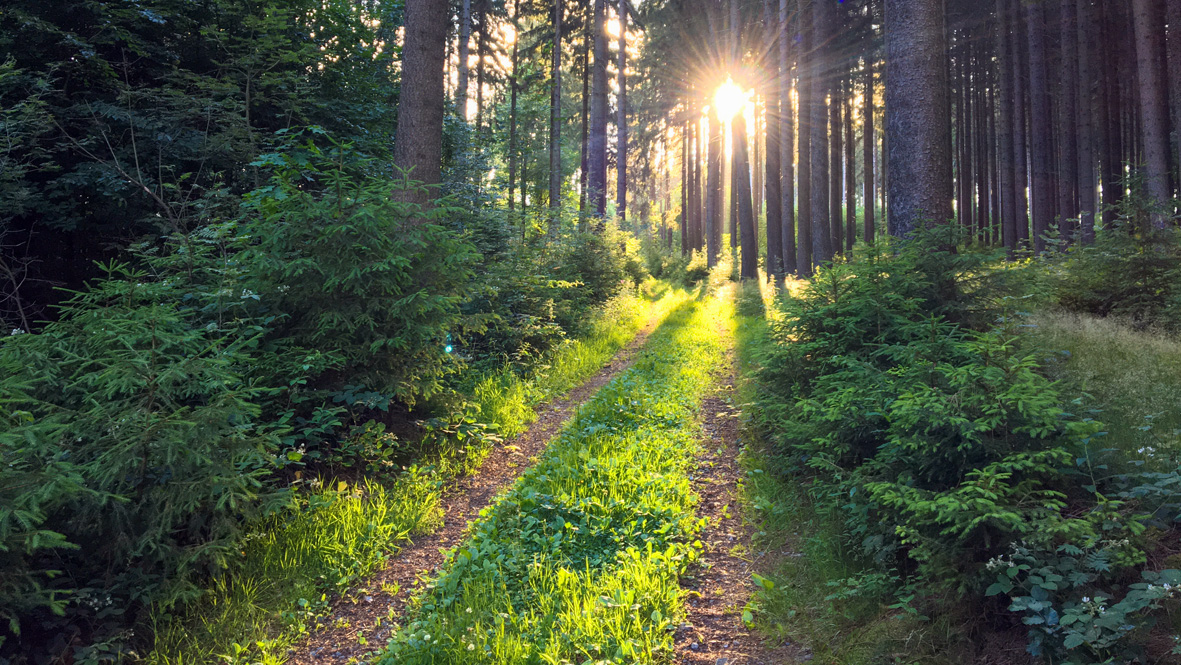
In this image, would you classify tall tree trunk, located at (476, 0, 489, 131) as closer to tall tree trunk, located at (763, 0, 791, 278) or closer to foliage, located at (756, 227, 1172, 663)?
tall tree trunk, located at (763, 0, 791, 278)

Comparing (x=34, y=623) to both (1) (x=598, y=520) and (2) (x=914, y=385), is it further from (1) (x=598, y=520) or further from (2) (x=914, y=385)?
(2) (x=914, y=385)

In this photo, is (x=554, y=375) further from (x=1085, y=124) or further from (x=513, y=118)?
(x=513, y=118)

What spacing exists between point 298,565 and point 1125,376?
6457 mm

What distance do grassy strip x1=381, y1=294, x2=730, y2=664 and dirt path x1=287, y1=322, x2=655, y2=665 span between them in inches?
9.7

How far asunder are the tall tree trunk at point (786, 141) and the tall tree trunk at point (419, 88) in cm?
1357

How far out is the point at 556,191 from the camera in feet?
71.3

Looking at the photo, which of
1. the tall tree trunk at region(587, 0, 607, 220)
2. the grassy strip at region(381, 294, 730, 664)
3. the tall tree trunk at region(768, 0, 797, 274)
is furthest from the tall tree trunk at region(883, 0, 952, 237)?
the tall tree trunk at region(587, 0, 607, 220)

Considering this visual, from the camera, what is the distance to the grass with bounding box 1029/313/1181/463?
3.46 metres

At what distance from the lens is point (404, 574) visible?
427cm

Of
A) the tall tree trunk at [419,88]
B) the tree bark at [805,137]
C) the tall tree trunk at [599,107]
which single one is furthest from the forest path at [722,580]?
the tall tree trunk at [599,107]

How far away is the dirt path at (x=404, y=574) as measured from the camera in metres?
3.52

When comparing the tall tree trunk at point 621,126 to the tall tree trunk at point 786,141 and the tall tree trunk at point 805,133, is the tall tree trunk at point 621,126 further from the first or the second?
the tall tree trunk at point 805,133

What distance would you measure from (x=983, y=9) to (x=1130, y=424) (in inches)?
919

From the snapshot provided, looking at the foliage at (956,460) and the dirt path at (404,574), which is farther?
the dirt path at (404,574)
